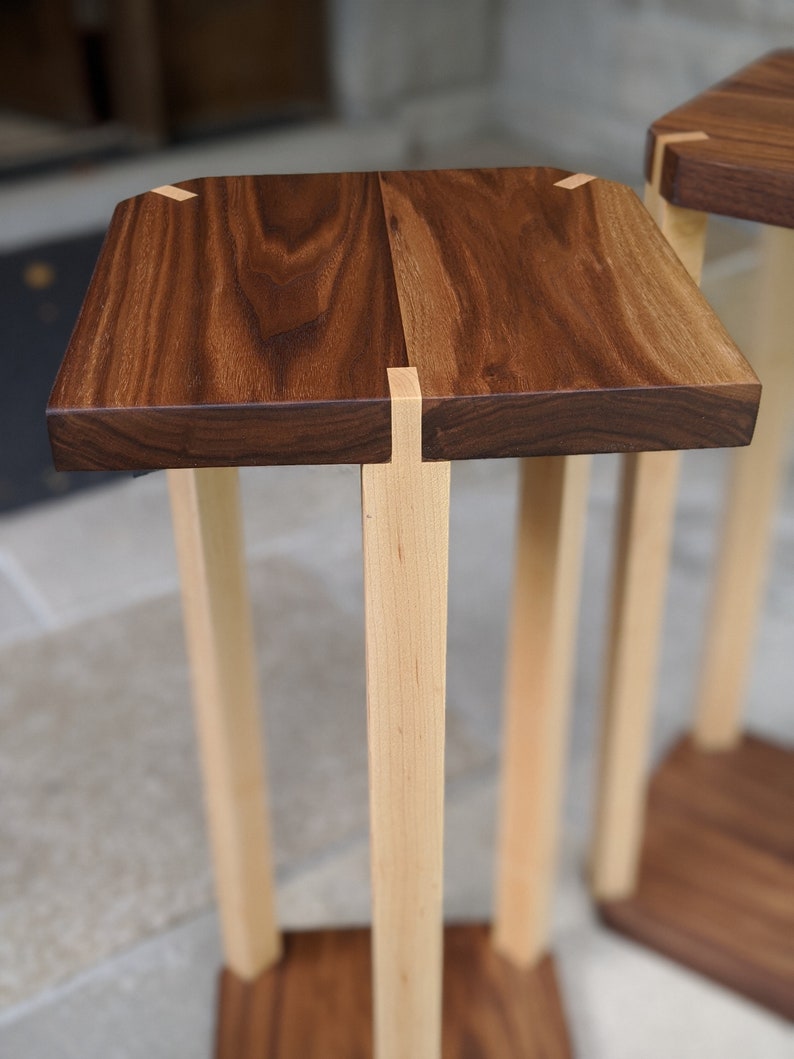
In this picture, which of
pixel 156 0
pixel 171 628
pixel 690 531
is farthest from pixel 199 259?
pixel 156 0

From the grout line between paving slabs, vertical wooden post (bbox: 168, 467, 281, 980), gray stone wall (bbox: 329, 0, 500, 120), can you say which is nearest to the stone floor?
the grout line between paving slabs

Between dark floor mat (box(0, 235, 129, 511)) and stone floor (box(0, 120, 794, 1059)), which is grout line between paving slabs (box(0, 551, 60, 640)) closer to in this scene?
stone floor (box(0, 120, 794, 1059))

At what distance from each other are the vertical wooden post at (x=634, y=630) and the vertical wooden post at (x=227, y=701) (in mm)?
299

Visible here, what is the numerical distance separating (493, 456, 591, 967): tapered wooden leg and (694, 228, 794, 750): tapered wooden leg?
0.27 m

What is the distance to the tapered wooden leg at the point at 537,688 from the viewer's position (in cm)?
78

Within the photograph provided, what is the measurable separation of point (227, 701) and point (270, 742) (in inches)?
18.7

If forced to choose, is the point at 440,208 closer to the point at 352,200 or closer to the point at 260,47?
the point at 352,200

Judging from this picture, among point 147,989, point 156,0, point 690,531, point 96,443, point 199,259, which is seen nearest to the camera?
point 96,443

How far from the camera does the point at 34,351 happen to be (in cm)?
195

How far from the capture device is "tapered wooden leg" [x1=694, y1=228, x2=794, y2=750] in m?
0.96

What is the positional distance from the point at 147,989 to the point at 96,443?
2.25ft

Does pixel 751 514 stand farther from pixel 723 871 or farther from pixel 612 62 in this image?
pixel 612 62

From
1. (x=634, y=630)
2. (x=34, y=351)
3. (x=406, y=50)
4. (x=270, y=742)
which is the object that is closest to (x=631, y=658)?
(x=634, y=630)

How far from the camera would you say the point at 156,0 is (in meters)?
2.39
